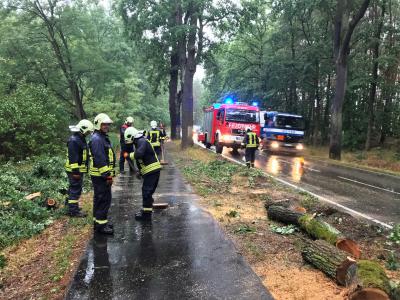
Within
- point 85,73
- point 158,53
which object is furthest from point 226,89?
point 85,73

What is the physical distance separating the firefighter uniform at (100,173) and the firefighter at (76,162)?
1.30 m

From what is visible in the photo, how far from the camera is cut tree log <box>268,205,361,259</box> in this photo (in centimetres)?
535

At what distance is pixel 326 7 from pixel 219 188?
48.7 ft

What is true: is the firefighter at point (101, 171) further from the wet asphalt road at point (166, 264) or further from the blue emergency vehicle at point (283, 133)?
the blue emergency vehicle at point (283, 133)

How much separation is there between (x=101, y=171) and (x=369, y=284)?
4.31 meters

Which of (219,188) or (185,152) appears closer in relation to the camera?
(219,188)

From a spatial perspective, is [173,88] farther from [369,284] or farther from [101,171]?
[369,284]

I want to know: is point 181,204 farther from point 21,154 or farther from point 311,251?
point 21,154

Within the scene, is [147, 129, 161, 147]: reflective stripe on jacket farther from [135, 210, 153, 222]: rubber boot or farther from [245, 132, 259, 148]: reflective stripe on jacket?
[135, 210, 153, 222]: rubber boot

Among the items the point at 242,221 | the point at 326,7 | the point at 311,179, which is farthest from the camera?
the point at 326,7

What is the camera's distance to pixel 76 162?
25.9 ft

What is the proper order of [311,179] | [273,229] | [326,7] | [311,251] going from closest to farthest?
1. [311,251]
2. [273,229]
3. [311,179]
4. [326,7]

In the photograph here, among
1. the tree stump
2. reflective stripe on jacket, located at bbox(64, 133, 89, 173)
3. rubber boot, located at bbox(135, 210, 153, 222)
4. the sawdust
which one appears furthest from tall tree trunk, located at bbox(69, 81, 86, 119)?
the tree stump

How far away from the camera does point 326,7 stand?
2106cm
